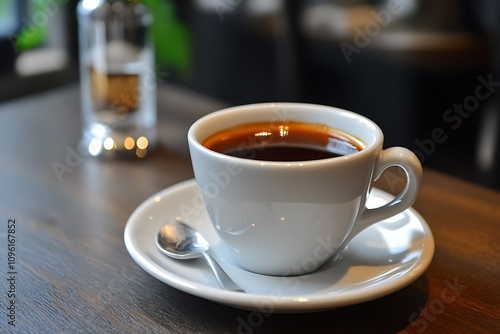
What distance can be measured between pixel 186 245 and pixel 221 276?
75 millimetres

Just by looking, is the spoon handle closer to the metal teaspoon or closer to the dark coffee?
the metal teaspoon

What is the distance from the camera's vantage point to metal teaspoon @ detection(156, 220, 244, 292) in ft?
2.08

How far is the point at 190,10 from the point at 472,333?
172cm

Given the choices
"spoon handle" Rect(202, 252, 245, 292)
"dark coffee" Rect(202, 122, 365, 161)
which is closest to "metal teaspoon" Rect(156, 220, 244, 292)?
"spoon handle" Rect(202, 252, 245, 292)

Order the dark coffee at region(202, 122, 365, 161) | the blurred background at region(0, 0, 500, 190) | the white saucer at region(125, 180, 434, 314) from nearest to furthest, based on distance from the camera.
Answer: the white saucer at region(125, 180, 434, 314) < the dark coffee at region(202, 122, 365, 161) < the blurred background at region(0, 0, 500, 190)

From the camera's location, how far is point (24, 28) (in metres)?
2.05

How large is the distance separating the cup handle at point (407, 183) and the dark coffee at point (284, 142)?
4cm

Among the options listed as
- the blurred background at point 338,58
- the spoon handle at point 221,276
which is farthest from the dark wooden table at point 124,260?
the blurred background at point 338,58

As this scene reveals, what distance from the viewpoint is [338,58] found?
185 centimetres

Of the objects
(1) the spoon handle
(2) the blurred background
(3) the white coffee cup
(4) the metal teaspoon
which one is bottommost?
(2) the blurred background

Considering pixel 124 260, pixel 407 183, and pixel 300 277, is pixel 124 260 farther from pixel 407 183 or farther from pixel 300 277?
pixel 407 183

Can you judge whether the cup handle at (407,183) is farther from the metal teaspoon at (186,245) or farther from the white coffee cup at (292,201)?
the metal teaspoon at (186,245)

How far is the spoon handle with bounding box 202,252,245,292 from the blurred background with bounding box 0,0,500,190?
0.95 m

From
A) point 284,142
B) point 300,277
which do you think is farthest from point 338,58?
point 300,277
